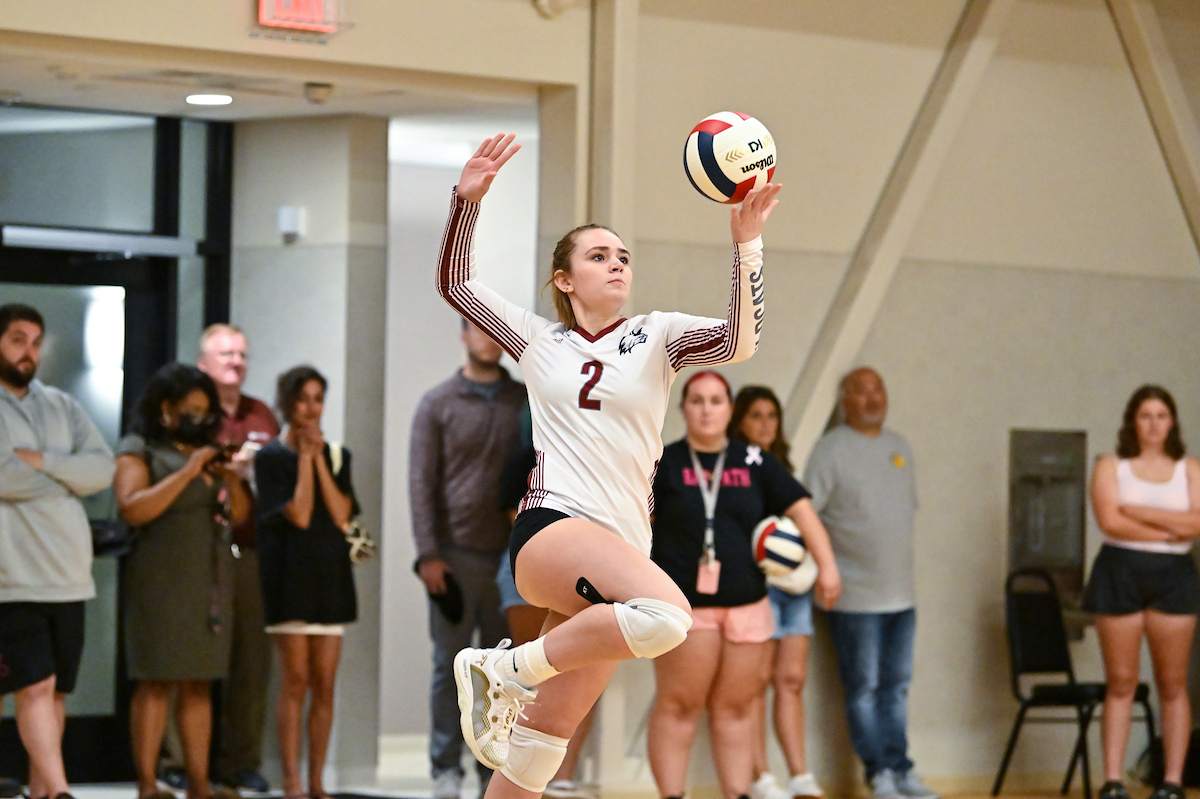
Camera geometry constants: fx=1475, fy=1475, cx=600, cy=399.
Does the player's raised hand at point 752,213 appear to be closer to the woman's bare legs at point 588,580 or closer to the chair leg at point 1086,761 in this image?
the woman's bare legs at point 588,580

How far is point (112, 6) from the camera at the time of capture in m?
5.56

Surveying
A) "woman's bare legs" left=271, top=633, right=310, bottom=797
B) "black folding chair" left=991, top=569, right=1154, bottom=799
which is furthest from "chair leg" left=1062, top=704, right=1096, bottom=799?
"woman's bare legs" left=271, top=633, right=310, bottom=797

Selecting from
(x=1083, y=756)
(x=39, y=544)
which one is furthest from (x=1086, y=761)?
(x=39, y=544)

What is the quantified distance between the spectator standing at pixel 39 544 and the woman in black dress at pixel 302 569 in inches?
27.2

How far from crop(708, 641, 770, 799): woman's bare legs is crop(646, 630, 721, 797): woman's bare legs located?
5 centimetres

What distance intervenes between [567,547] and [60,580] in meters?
2.67

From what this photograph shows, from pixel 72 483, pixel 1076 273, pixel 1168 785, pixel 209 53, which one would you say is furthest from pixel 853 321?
pixel 72 483

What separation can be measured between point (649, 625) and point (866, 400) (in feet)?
11.1

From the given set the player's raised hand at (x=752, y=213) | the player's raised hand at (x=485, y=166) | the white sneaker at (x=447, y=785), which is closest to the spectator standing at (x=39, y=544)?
the white sneaker at (x=447, y=785)

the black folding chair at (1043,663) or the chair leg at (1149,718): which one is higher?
the black folding chair at (1043,663)

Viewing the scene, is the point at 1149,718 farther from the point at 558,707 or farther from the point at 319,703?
the point at 558,707

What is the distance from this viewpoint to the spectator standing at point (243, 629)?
6348 mm

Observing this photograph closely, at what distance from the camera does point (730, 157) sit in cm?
368

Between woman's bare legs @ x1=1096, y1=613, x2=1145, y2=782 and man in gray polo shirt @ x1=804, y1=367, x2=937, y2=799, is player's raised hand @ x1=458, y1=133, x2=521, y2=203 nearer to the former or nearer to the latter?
man in gray polo shirt @ x1=804, y1=367, x2=937, y2=799
